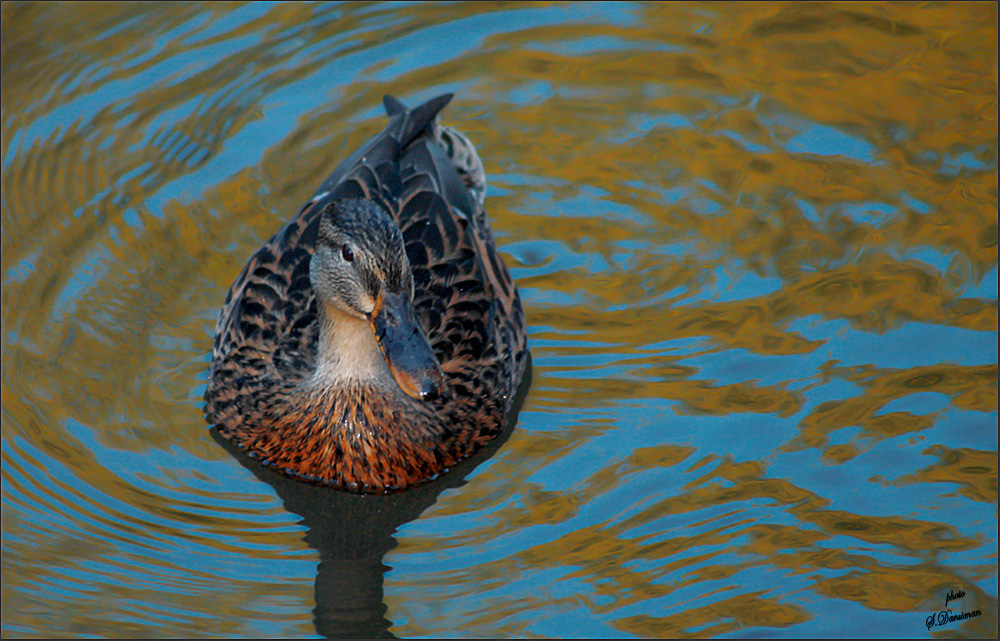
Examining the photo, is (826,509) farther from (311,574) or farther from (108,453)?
(108,453)

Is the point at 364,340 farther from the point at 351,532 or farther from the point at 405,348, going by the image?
the point at 351,532

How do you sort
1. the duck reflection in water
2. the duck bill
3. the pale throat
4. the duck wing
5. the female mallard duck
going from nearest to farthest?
1. the duck bill
2. the duck reflection in water
3. the female mallard duck
4. the pale throat
5. the duck wing

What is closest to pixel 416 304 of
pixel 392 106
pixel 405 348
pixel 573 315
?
pixel 405 348

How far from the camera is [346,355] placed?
7.01m

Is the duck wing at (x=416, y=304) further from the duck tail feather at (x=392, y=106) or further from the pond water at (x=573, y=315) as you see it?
the duck tail feather at (x=392, y=106)

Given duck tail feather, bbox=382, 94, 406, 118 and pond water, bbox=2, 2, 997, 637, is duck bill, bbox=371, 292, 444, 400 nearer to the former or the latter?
pond water, bbox=2, 2, 997, 637

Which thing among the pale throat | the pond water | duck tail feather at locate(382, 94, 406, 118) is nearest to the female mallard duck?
the pale throat

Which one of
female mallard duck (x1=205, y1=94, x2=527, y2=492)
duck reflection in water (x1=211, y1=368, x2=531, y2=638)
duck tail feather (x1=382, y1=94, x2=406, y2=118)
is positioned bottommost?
duck reflection in water (x1=211, y1=368, x2=531, y2=638)

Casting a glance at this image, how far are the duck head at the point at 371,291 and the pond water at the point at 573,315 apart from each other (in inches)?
36.1

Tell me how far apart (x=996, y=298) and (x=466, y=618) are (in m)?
3.77

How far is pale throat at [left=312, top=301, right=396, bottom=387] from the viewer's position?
6926 millimetres

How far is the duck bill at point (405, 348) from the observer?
249 inches

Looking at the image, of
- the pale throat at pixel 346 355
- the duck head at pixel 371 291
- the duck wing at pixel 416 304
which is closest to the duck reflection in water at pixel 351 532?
the duck wing at pixel 416 304

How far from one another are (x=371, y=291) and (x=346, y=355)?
23.7 inches
